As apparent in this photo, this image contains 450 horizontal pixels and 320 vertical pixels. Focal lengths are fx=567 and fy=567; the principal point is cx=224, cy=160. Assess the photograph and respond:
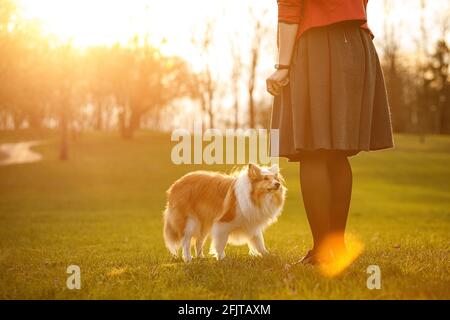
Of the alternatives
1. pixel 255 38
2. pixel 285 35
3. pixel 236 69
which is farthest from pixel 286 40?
pixel 236 69

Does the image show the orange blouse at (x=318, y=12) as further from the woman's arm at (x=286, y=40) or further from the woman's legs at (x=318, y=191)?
the woman's legs at (x=318, y=191)

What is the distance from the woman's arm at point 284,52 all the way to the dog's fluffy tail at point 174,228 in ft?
8.53

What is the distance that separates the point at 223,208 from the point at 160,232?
5616 mm

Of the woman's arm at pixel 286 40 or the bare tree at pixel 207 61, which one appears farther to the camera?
the bare tree at pixel 207 61

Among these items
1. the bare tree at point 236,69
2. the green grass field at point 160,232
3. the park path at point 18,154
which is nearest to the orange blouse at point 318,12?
the green grass field at point 160,232

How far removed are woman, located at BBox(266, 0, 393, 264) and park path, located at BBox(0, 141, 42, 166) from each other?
2963 cm

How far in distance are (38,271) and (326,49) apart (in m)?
2.81

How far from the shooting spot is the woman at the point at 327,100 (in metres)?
3.60

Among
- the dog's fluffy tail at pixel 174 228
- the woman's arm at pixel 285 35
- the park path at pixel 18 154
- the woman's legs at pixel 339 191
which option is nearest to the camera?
the woman's arm at pixel 285 35

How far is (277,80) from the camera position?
372 cm

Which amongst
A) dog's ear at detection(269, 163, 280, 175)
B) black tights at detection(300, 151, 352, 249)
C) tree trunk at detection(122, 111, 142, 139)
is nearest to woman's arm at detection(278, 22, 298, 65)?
black tights at detection(300, 151, 352, 249)

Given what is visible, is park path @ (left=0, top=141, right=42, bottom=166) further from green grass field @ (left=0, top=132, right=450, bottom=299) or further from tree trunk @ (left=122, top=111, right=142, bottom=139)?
tree trunk @ (left=122, top=111, right=142, bottom=139)
